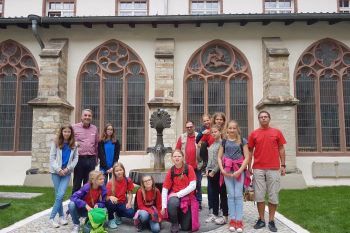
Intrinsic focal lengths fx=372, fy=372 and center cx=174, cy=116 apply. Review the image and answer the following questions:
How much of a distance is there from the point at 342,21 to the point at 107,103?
8.98 meters

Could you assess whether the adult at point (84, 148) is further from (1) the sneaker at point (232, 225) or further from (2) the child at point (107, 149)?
(1) the sneaker at point (232, 225)

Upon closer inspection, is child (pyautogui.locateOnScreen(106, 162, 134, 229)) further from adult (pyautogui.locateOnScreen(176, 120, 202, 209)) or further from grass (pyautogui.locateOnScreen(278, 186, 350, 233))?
grass (pyautogui.locateOnScreen(278, 186, 350, 233))

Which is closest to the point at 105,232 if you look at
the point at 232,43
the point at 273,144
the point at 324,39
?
the point at 273,144

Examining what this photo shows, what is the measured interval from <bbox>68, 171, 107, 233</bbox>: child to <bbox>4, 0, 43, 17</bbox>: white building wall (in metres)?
11.2

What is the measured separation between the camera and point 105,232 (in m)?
5.42

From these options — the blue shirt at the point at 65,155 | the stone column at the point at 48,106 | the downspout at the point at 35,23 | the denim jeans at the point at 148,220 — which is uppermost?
the downspout at the point at 35,23

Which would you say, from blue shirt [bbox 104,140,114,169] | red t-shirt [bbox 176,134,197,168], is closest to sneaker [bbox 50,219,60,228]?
blue shirt [bbox 104,140,114,169]

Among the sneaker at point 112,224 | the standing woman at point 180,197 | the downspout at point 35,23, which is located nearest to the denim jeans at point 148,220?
the standing woman at point 180,197

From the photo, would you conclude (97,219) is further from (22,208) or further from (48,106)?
(48,106)

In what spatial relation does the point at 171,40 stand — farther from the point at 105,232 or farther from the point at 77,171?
the point at 105,232

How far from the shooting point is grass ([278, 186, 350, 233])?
251 inches

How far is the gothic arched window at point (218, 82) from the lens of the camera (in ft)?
44.7

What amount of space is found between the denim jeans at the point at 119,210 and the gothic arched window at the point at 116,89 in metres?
7.41

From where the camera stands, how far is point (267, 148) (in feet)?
19.3
